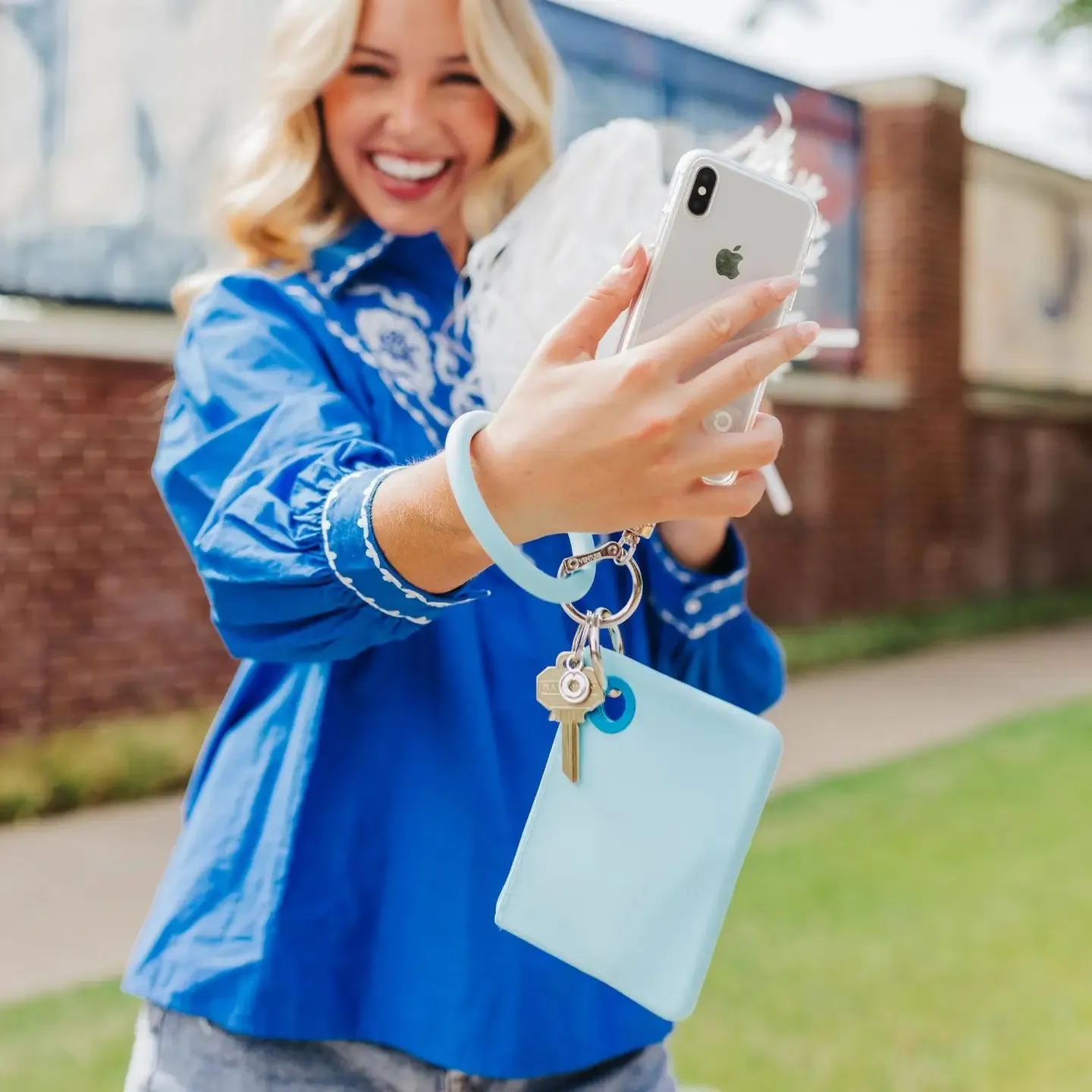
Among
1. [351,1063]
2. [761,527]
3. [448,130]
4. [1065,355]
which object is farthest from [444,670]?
[1065,355]

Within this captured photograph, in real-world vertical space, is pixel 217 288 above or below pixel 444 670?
above

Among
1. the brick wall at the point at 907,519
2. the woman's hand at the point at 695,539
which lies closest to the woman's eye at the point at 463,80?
the woman's hand at the point at 695,539

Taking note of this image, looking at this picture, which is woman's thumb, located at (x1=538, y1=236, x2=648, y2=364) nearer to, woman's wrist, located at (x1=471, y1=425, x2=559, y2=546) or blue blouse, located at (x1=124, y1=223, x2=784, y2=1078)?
woman's wrist, located at (x1=471, y1=425, x2=559, y2=546)

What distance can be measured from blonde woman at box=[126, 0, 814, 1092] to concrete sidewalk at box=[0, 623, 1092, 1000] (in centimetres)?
261

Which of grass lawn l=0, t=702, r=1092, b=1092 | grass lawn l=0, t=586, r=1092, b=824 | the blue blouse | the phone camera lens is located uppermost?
the phone camera lens

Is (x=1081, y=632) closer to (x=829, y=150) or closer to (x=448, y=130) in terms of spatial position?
(x=829, y=150)

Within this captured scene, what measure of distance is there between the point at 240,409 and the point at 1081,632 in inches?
408

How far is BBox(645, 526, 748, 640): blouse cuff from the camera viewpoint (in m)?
1.30

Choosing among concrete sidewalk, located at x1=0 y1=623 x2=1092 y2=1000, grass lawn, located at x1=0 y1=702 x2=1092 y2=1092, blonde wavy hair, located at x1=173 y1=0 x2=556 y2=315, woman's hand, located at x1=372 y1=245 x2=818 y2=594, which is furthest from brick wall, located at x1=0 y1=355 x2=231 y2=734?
woman's hand, located at x1=372 y1=245 x2=818 y2=594

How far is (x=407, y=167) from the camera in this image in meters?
1.32

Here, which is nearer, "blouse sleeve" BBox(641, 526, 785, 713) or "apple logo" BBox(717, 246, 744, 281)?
"apple logo" BBox(717, 246, 744, 281)

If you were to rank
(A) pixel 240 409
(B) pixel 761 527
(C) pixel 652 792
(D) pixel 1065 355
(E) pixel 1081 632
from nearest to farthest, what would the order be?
(C) pixel 652 792 → (A) pixel 240 409 → (B) pixel 761 527 → (E) pixel 1081 632 → (D) pixel 1065 355

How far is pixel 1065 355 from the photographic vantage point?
38.0 feet

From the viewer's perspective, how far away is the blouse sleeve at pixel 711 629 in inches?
51.4
